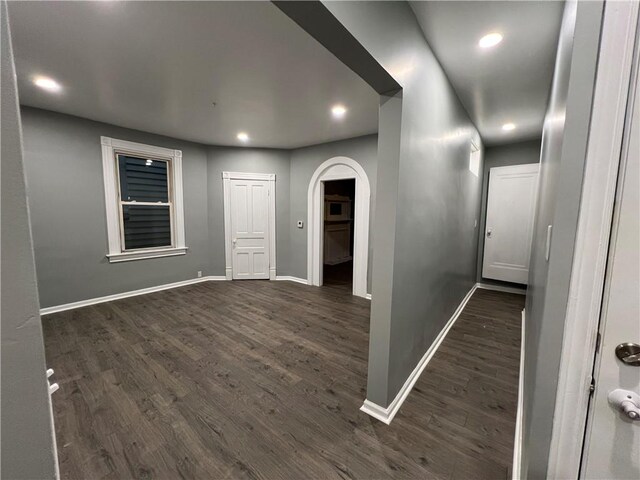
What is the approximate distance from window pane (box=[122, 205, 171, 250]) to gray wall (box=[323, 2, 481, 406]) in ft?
13.8

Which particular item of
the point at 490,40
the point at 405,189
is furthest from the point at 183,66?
the point at 490,40

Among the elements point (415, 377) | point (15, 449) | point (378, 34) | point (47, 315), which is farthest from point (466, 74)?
point (47, 315)

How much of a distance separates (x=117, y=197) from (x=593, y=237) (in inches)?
199

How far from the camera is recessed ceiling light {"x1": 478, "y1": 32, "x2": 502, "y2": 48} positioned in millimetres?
1807

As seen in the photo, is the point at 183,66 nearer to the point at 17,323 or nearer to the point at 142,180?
the point at 17,323

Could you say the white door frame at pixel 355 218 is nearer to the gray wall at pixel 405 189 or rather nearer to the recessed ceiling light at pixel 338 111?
the recessed ceiling light at pixel 338 111

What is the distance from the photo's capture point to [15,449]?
45 centimetres

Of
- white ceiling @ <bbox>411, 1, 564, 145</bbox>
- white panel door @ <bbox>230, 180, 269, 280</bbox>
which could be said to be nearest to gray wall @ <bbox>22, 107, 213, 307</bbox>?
white panel door @ <bbox>230, 180, 269, 280</bbox>

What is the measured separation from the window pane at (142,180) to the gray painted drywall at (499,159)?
580cm

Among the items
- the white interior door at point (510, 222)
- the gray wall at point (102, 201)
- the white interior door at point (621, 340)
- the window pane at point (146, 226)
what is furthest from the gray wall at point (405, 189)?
the window pane at point (146, 226)

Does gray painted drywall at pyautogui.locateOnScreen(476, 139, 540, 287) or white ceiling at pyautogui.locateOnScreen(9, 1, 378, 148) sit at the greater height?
white ceiling at pyautogui.locateOnScreen(9, 1, 378, 148)

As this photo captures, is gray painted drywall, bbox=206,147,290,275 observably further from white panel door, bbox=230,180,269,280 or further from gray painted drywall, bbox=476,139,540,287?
gray painted drywall, bbox=476,139,540,287

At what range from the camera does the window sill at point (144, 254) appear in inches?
154

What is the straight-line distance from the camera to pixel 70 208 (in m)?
3.48
